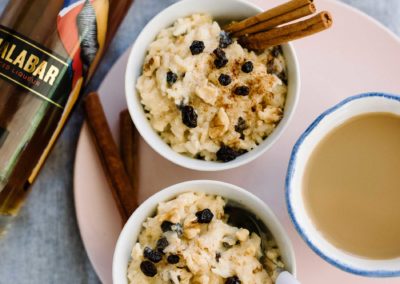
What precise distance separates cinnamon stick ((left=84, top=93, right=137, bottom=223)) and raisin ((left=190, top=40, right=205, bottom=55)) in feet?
1.23

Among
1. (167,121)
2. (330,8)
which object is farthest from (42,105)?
(330,8)

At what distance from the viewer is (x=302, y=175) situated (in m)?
1.63

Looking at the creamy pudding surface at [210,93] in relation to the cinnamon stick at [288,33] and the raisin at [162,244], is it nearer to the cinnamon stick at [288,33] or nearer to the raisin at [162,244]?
the cinnamon stick at [288,33]

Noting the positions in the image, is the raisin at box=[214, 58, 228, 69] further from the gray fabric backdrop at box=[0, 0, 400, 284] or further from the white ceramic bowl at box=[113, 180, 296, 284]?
the gray fabric backdrop at box=[0, 0, 400, 284]

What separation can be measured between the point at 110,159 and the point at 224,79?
0.44 meters

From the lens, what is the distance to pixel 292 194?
60.9 inches

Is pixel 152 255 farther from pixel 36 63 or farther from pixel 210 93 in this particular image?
pixel 36 63

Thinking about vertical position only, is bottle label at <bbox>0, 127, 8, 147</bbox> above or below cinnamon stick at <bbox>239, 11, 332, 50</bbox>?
below

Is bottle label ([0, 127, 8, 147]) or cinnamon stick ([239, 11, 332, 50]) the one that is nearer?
cinnamon stick ([239, 11, 332, 50])

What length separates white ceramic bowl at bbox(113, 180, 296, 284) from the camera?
5.06ft

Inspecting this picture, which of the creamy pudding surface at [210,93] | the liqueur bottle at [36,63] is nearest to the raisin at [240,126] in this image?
the creamy pudding surface at [210,93]

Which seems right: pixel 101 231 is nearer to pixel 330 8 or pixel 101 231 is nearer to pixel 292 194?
pixel 292 194

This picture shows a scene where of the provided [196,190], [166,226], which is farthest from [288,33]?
[166,226]

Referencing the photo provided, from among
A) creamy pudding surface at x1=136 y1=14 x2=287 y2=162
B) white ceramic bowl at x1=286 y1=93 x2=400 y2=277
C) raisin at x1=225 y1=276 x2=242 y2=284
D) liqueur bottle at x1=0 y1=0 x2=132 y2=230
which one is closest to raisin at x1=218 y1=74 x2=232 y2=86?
creamy pudding surface at x1=136 y1=14 x2=287 y2=162
